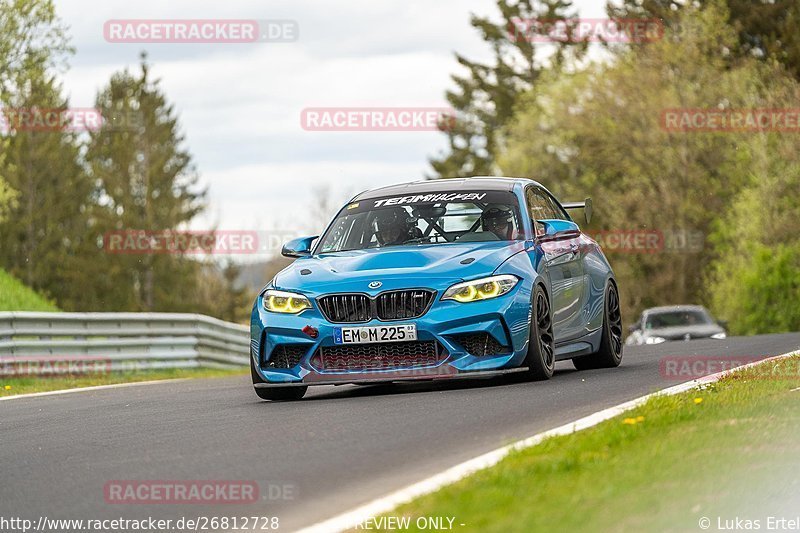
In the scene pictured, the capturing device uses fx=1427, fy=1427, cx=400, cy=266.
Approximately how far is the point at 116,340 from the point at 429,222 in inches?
356

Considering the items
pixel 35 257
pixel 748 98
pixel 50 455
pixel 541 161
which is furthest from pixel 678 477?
pixel 35 257

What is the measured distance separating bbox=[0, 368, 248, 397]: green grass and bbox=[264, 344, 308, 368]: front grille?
5710 mm

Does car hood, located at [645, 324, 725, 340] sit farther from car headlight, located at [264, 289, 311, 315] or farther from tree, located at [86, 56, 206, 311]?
tree, located at [86, 56, 206, 311]

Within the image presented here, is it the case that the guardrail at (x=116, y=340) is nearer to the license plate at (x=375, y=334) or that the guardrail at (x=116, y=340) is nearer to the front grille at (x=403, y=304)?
the license plate at (x=375, y=334)

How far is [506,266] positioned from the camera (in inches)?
418

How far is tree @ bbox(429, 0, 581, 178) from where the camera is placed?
81188 millimetres

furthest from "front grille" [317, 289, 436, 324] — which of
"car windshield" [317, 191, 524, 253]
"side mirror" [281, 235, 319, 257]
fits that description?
"side mirror" [281, 235, 319, 257]

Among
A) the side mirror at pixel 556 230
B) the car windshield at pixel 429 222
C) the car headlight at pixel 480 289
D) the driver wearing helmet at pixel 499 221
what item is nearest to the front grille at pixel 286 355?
the car headlight at pixel 480 289

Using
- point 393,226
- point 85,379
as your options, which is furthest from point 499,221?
point 85,379

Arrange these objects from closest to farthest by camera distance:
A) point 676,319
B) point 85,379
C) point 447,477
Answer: point 447,477, point 85,379, point 676,319

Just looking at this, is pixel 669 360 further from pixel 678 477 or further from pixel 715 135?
pixel 715 135

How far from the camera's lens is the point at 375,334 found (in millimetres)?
10359

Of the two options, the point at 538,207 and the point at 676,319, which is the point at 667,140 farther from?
the point at 538,207

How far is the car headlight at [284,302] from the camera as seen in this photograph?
1064cm
